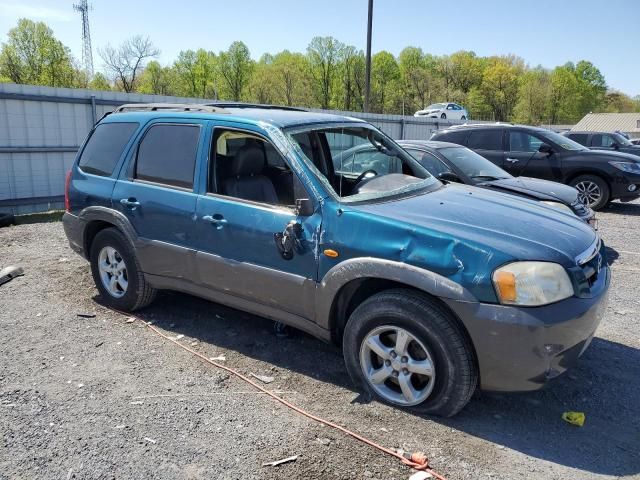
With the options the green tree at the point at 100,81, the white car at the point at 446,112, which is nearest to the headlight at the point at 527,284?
the white car at the point at 446,112

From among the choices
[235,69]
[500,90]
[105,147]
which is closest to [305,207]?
[105,147]

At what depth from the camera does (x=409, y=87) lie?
243 ft

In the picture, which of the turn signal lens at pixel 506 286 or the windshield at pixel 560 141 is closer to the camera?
the turn signal lens at pixel 506 286

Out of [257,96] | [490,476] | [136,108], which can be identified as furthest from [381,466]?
[257,96]

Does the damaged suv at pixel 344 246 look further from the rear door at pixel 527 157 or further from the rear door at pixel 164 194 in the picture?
the rear door at pixel 527 157

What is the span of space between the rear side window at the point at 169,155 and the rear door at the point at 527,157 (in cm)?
858

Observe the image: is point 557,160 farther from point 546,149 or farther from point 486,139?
point 486,139

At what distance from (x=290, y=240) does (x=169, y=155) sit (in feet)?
5.07

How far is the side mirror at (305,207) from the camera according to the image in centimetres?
343

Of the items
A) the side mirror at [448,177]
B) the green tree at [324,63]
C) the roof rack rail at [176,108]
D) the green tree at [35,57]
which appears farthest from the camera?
the green tree at [324,63]

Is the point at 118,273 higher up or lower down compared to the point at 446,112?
lower down

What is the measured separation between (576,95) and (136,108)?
294ft

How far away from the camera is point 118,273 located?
15.9 feet

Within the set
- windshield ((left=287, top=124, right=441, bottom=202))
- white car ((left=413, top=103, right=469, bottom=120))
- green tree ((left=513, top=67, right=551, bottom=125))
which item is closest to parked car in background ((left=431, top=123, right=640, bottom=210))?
windshield ((left=287, top=124, right=441, bottom=202))
